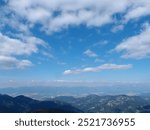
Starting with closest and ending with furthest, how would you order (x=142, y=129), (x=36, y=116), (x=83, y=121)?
(x=142, y=129), (x=83, y=121), (x=36, y=116)

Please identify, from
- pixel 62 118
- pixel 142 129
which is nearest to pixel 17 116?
pixel 62 118

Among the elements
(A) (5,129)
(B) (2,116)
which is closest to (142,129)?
(A) (5,129)

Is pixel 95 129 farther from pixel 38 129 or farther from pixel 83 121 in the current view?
pixel 38 129

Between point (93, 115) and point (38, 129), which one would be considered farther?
point (93, 115)

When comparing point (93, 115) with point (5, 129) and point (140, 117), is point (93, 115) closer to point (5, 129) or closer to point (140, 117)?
point (140, 117)

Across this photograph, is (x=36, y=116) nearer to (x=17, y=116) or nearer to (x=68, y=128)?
(x=17, y=116)

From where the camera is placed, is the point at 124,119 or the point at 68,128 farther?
the point at 124,119

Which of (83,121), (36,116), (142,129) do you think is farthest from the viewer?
(36,116)

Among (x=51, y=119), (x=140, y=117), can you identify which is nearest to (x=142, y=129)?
(x=140, y=117)
